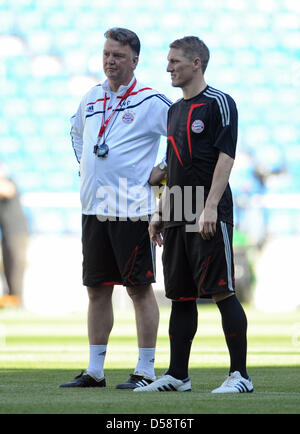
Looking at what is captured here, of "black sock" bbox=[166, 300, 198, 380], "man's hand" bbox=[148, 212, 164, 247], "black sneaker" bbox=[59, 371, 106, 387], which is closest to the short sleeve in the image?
"man's hand" bbox=[148, 212, 164, 247]

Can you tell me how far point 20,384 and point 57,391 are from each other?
1.50ft

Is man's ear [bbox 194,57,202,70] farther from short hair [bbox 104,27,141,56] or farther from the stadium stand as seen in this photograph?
the stadium stand

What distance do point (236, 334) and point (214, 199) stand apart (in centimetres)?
62

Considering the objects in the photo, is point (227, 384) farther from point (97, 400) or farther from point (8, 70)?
point (8, 70)

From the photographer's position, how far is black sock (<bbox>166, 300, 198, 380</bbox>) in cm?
451

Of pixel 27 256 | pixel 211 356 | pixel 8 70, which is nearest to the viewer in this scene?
pixel 211 356

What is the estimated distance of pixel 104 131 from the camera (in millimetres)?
4988

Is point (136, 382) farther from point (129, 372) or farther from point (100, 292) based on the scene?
point (129, 372)

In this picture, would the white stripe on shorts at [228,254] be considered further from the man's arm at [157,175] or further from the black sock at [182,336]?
the man's arm at [157,175]

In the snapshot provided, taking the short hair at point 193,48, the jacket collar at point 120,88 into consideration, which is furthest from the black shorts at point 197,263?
the jacket collar at point 120,88

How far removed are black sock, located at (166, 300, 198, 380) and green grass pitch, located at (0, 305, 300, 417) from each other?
0.16 meters

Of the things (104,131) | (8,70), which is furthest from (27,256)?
(104,131)

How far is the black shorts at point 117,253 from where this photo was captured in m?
4.83

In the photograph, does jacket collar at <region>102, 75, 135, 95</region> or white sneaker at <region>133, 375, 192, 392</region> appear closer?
white sneaker at <region>133, 375, 192, 392</region>
